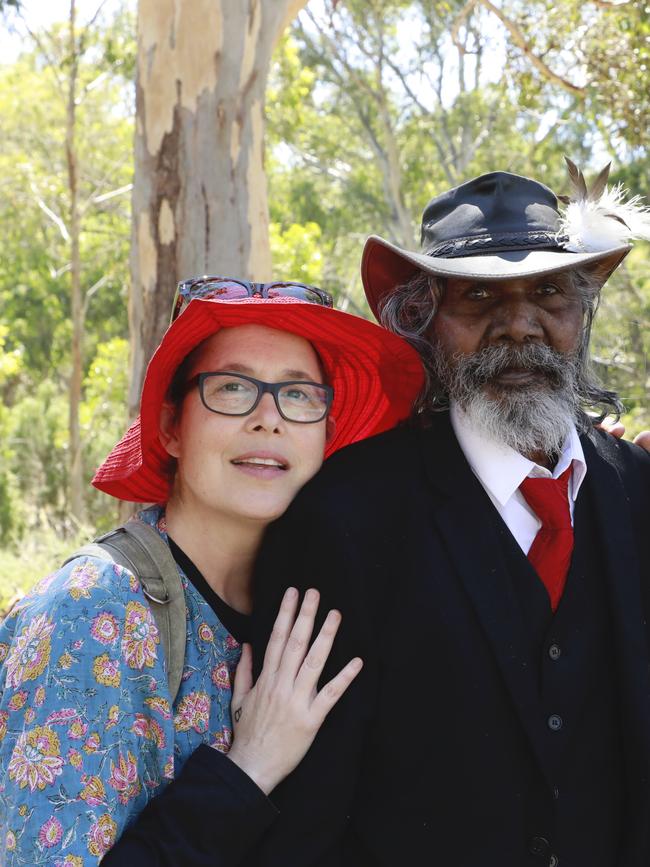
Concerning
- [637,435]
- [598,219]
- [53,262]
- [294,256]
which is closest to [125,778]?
[637,435]

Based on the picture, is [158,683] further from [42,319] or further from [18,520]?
[42,319]

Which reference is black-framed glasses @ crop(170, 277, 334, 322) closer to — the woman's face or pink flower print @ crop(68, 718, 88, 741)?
the woman's face

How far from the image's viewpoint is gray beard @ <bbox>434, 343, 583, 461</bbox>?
2.40m

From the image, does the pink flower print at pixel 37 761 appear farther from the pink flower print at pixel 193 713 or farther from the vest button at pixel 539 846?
the vest button at pixel 539 846

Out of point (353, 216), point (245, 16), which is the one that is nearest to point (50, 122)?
point (353, 216)

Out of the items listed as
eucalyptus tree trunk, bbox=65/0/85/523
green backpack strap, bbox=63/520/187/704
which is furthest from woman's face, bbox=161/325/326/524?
eucalyptus tree trunk, bbox=65/0/85/523

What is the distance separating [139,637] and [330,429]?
0.82 metres

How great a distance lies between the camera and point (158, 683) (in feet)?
6.63

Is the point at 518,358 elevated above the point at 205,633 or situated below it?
above

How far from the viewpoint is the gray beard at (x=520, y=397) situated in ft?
7.86

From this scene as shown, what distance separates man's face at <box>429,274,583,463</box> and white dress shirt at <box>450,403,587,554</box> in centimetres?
3

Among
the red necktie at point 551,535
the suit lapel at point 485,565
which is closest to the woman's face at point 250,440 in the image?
the suit lapel at point 485,565

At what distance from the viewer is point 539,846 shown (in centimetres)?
209

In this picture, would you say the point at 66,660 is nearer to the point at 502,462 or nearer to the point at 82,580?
the point at 82,580
